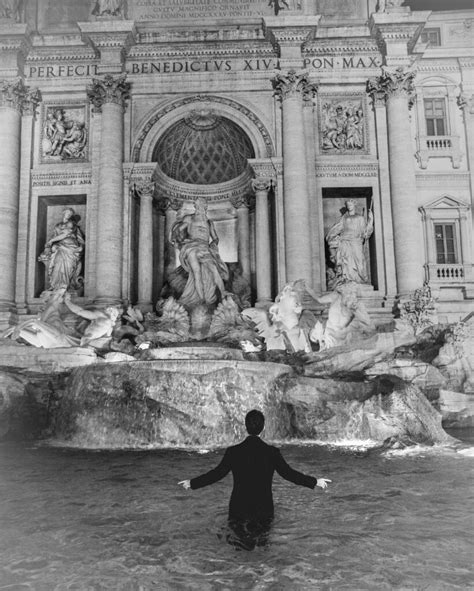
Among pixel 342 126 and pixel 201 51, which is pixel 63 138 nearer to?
pixel 201 51

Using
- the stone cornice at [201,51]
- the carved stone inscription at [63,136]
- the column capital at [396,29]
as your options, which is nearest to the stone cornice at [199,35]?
the stone cornice at [201,51]

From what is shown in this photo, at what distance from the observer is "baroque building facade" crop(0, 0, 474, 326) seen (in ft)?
67.0

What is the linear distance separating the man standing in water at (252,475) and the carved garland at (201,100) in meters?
17.6

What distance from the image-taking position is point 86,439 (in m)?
11.0

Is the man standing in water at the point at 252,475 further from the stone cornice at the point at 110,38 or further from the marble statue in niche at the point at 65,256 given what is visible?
the stone cornice at the point at 110,38

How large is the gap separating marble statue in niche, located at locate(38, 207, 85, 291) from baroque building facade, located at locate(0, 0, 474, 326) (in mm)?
211

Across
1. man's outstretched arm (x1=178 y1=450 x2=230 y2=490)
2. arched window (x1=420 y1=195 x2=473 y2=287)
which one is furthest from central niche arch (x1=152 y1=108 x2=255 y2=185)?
man's outstretched arm (x1=178 y1=450 x2=230 y2=490)

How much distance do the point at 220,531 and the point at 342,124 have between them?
1896 centimetres

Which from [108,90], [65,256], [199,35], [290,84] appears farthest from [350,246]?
[108,90]

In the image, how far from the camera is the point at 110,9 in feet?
70.0

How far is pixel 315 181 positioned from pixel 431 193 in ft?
14.5

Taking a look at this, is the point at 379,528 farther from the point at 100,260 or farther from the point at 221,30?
the point at 221,30

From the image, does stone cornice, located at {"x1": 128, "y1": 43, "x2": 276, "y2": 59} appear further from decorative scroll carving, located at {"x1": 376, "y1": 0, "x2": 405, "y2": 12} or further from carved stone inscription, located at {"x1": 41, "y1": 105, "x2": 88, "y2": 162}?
decorative scroll carving, located at {"x1": 376, "y1": 0, "x2": 405, "y2": 12}

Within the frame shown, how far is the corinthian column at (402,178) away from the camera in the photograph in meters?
19.9
